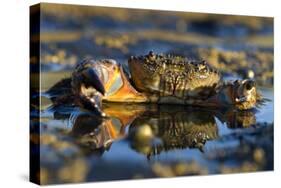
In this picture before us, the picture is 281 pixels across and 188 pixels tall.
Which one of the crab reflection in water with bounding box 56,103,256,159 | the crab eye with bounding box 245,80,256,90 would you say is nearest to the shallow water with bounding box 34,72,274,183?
the crab reflection in water with bounding box 56,103,256,159

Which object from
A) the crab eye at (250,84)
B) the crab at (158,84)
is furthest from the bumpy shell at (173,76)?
the crab eye at (250,84)

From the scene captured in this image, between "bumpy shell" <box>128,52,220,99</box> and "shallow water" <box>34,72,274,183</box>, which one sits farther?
"bumpy shell" <box>128,52,220,99</box>

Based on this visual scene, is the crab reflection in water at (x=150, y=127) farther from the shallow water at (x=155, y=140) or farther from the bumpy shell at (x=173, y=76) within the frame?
the bumpy shell at (x=173, y=76)

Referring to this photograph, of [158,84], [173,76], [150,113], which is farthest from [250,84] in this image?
[150,113]

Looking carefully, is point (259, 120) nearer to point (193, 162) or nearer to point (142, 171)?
point (193, 162)

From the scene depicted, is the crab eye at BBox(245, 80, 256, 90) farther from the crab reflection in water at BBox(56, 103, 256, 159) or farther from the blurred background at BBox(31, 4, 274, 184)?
the crab reflection in water at BBox(56, 103, 256, 159)

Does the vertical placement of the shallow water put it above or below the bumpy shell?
below

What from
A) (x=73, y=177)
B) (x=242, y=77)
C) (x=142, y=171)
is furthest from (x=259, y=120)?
(x=73, y=177)

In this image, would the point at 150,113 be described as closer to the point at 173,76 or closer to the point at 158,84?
the point at 158,84
